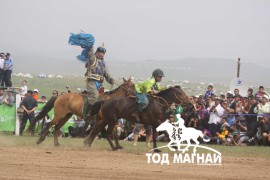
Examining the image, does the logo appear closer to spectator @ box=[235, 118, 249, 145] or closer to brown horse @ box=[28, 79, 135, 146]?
brown horse @ box=[28, 79, 135, 146]

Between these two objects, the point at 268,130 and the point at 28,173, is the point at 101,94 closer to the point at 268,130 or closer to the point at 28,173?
the point at 268,130

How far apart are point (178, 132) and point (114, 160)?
4.51 metres

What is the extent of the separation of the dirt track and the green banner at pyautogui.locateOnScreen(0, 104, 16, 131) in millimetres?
10700

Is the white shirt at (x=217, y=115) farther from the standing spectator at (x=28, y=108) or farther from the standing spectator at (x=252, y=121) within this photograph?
the standing spectator at (x=28, y=108)

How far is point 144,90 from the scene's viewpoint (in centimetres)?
1822

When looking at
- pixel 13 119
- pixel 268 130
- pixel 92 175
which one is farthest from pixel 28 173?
pixel 13 119

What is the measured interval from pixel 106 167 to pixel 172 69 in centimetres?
14541

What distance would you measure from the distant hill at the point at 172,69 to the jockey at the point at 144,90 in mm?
101985

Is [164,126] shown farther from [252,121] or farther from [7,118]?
[7,118]

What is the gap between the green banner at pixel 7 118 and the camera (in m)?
27.2

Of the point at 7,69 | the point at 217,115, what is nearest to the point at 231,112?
the point at 217,115

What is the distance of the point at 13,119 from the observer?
27.3 m

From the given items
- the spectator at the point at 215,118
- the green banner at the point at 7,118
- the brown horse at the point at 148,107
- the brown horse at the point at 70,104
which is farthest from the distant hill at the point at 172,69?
the brown horse at the point at 148,107

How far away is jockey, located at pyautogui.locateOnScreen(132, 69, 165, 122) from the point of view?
18.1m
